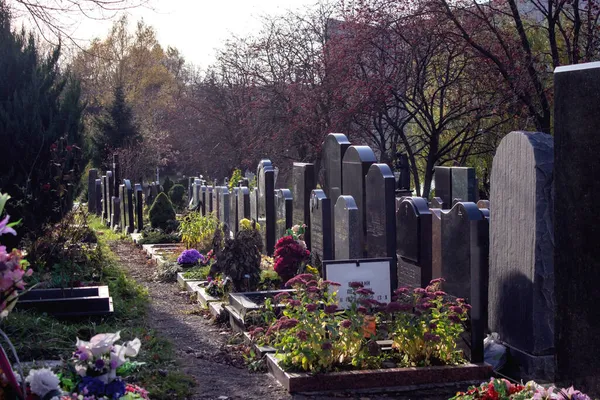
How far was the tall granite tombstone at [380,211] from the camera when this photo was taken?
28.0 feet

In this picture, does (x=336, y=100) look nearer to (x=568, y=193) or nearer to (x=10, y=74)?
(x=10, y=74)

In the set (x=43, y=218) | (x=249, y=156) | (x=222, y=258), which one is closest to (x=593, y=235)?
(x=222, y=258)

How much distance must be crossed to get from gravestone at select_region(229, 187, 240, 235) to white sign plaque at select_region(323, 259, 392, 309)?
317 inches

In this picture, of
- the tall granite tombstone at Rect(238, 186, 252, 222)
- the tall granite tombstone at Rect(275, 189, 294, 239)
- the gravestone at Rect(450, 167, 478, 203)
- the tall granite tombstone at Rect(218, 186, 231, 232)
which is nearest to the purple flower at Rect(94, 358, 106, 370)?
the gravestone at Rect(450, 167, 478, 203)

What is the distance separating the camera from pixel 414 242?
26.9 feet

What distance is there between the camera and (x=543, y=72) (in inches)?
615

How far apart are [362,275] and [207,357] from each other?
1762mm

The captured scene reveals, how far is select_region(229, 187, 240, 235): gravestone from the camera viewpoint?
15.7 metres

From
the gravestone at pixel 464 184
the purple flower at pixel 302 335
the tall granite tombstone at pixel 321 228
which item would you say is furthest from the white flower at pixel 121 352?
the gravestone at pixel 464 184

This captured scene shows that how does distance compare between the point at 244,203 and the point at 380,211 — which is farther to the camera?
the point at 244,203

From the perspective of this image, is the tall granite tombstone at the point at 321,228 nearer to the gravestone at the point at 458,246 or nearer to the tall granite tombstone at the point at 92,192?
the gravestone at the point at 458,246

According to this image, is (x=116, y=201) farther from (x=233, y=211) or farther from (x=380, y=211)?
(x=380, y=211)

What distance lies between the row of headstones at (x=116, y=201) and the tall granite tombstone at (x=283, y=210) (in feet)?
22.8

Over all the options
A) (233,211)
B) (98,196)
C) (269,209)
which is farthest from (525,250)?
(98,196)
